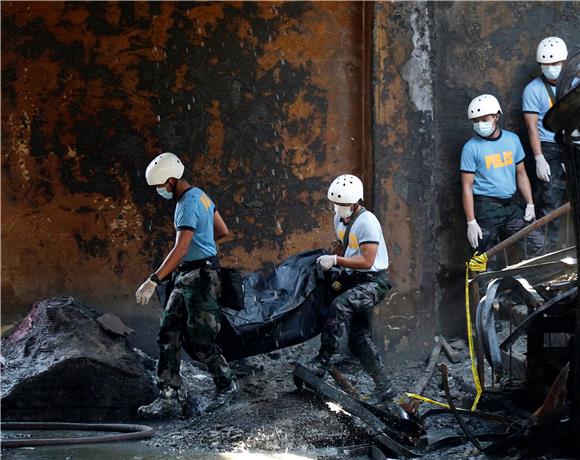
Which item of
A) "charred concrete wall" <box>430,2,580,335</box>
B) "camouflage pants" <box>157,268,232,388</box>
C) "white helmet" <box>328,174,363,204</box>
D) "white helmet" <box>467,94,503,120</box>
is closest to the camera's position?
"camouflage pants" <box>157,268,232,388</box>

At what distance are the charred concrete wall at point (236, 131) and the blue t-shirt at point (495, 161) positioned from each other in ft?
1.00

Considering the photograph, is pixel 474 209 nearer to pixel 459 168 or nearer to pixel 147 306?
pixel 459 168

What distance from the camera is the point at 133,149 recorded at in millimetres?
8664

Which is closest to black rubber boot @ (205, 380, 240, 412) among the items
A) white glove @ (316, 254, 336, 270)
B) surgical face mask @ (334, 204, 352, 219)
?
white glove @ (316, 254, 336, 270)

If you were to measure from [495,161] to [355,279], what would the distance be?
2235 millimetres

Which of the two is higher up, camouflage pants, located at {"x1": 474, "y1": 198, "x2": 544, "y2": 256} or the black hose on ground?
camouflage pants, located at {"x1": 474, "y1": 198, "x2": 544, "y2": 256}

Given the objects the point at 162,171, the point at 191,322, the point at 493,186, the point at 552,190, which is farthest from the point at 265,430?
the point at 552,190

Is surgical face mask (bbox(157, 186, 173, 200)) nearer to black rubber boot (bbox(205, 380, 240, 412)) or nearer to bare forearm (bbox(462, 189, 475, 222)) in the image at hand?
black rubber boot (bbox(205, 380, 240, 412))

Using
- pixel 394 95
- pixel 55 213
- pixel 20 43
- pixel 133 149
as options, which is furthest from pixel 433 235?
pixel 20 43

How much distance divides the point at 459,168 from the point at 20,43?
14.6 ft

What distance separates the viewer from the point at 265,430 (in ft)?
21.0

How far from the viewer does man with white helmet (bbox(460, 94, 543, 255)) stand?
8.59 m

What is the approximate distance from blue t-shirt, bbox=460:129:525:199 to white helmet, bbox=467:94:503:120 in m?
0.30

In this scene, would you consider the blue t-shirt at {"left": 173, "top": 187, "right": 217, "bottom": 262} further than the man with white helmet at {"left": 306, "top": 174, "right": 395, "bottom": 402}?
No
